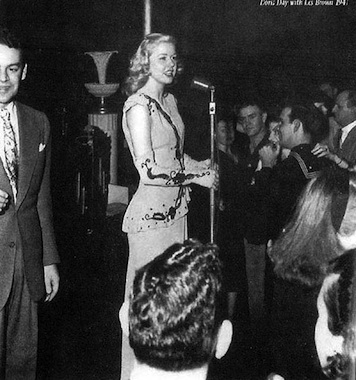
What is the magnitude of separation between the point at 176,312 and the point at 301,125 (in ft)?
4.78

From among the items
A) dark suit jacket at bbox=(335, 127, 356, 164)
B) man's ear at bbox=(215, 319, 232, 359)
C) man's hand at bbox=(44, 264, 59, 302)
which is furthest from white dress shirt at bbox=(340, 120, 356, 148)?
man's ear at bbox=(215, 319, 232, 359)

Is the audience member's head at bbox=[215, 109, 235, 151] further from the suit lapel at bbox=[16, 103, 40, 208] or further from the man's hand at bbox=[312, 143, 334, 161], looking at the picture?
the suit lapel at bbox=[16, 103, 40, 208]

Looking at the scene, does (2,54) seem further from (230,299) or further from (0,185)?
(230,299)

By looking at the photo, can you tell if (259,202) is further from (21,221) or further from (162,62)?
(21,221)

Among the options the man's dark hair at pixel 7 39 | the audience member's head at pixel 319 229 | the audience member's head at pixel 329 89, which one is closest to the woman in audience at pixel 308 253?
the audience member's head at pixel 319 229

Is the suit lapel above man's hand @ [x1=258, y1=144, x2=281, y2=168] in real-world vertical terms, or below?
above

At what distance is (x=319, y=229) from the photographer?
174cm

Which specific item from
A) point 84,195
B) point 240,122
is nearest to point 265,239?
point 240,122

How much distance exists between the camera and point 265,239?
2703 mm

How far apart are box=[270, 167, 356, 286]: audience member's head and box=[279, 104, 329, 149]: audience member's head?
62cm

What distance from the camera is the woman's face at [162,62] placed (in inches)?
82.7

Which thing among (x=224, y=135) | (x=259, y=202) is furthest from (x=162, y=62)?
(x=224, y=135)

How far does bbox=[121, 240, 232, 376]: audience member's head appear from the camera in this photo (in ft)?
3.46

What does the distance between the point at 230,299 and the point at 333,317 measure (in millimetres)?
1726
